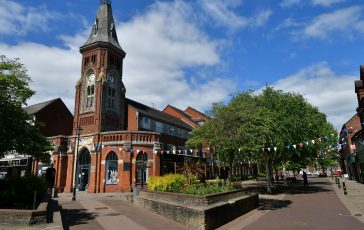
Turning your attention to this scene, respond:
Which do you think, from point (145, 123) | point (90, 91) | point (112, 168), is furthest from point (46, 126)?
point (112, 168)

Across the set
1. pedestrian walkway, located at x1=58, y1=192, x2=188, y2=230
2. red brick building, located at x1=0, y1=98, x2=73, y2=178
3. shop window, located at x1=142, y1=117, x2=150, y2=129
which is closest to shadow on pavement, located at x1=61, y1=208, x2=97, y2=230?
pedestrian walkway, located at x1=58, y1=192, x2=188, y2=230

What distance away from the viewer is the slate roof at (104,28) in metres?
→ 39.7

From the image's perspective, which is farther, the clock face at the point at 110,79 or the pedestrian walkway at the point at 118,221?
the clock face at the point at 110,79

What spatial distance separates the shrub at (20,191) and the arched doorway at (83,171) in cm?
1982

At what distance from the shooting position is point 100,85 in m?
36.9

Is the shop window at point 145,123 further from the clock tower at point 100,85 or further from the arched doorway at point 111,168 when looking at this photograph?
the arched doorway at point 111,168

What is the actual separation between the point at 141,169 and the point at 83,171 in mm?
7509

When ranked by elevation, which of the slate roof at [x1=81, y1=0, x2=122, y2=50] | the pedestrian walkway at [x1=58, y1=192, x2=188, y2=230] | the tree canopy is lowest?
the pedestrian walkway at [x1=58, y1=192, x2=188, y2=230]

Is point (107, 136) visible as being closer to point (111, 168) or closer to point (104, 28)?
point (111, 168)

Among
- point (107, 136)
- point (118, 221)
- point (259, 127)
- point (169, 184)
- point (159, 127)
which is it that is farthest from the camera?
point (159, 127)

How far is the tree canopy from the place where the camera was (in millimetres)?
19719

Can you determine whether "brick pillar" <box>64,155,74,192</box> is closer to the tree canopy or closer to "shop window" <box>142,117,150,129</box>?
"shop window" <box>142,117,150,129</box>

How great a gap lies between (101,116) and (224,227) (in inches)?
1043

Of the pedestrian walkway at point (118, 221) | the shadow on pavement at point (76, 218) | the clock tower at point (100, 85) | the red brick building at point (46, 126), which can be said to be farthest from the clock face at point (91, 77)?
the shadow on pavement at point (76, 218)
